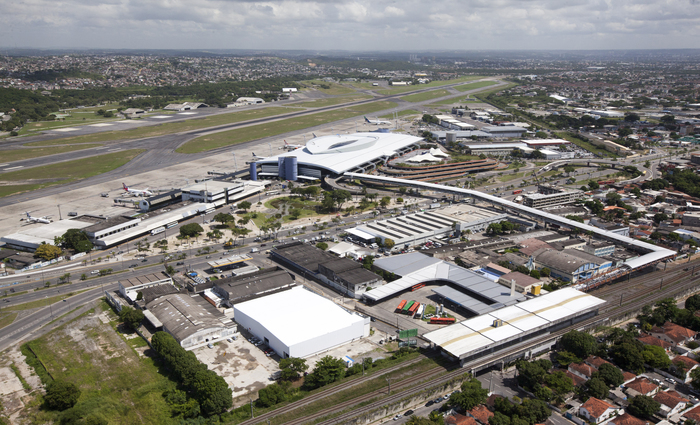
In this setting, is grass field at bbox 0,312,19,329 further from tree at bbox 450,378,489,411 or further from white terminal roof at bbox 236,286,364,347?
tree at bbox 450,378,489,411

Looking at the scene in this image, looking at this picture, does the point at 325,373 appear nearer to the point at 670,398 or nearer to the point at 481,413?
the point at 481,413

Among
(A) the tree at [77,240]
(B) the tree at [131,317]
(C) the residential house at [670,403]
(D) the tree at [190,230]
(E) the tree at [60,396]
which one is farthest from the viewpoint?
(D) the tree at [190,230]

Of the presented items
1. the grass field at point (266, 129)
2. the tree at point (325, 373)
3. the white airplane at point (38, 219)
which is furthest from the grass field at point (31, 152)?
the tree at point (325, 373)

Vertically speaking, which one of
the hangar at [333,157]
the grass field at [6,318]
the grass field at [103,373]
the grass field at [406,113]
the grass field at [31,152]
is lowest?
the grass field at [103,373]

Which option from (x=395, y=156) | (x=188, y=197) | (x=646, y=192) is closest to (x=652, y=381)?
(x=646, y=192)

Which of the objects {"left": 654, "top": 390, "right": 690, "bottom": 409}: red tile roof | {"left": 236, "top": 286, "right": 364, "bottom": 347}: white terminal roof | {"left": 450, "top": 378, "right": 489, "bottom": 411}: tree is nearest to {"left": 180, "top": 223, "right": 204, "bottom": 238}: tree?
{"left": 236, "top": 286, "right": 364, "bottom": 347}: white terminal roof

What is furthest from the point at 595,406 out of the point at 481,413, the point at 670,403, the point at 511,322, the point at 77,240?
the point at 77,240

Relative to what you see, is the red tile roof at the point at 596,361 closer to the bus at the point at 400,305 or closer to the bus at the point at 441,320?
the bus at the point at 441,320
